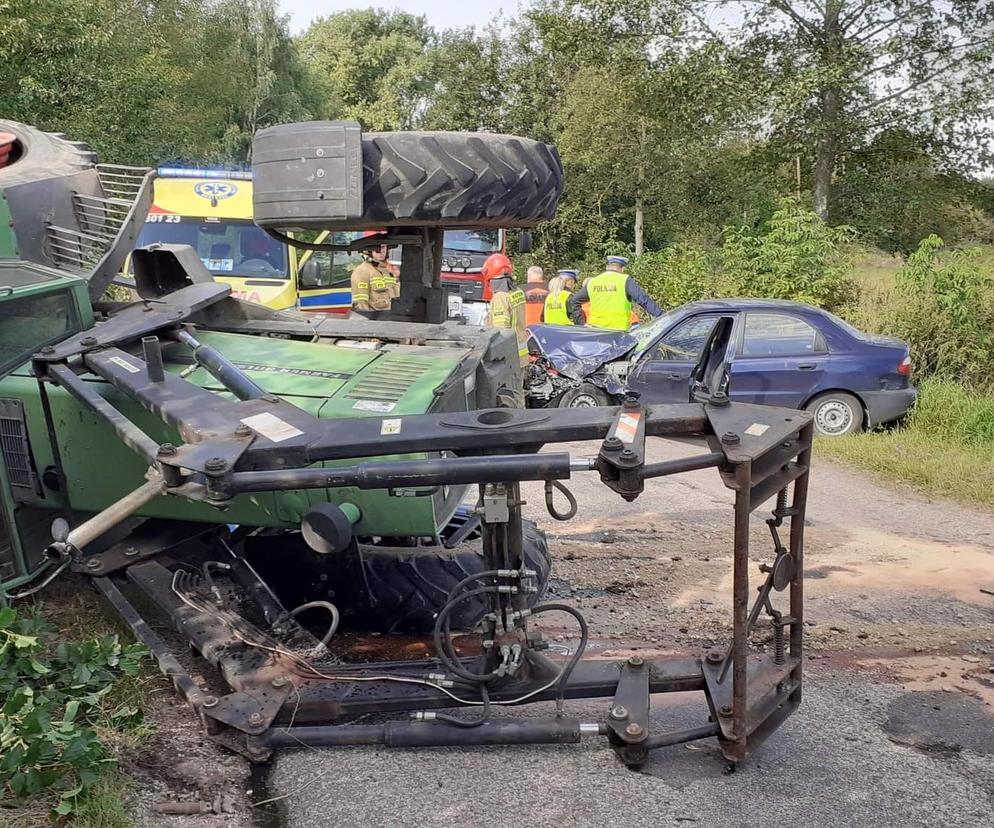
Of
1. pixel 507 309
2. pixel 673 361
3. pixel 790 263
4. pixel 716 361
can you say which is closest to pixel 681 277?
pixel 790 263

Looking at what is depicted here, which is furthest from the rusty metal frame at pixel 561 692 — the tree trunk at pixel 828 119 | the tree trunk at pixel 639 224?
the tree trunk at pixel 639 224

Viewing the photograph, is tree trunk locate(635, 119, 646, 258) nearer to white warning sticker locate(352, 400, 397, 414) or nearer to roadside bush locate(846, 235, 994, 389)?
roadside bush locate(846, 235, 994, 389)

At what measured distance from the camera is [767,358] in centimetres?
993

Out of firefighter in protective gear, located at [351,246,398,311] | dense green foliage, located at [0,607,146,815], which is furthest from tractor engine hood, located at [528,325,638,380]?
dense green foliage, located at [0,607,146,815]

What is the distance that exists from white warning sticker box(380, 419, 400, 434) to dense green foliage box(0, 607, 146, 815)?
4.46 feet

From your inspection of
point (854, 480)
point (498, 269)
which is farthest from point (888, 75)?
point (854, 480)

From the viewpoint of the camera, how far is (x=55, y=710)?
143 inches

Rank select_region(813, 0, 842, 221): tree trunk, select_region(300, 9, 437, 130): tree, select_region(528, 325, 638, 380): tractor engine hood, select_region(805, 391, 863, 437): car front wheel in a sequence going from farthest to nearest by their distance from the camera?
select_region(300, 9, 437, 130): tree → select_region(813, 0, 842, 221): tree trunk → select_region(528, 325, 638, 380): tractor engine hood → select_region(805, 391, 863, 437): car front wheel

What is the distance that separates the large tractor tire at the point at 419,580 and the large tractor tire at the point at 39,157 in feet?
8.28

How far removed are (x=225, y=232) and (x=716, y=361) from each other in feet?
19.1

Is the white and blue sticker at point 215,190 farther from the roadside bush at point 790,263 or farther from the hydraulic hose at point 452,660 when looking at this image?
the hydraulic hose at point 452,660

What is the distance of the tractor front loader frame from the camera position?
3143mm

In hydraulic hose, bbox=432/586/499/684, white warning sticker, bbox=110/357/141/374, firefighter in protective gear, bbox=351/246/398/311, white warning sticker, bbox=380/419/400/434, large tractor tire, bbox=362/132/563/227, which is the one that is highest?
large tractor tire, bbox=362/132/563/227

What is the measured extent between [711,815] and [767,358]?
23.6 ft
